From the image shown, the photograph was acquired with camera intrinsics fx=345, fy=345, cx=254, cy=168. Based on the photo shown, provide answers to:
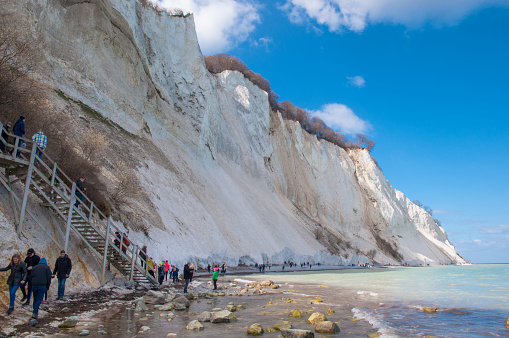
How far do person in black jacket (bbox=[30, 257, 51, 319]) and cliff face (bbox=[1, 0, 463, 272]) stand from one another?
10.8 metres

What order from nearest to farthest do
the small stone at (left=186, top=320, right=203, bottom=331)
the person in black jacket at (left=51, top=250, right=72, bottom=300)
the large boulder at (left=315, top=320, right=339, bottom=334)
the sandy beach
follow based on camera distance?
1. the sandy beach
2. the small stone at (left=186, top=320, right=203, bottom=331)
3. the large boulder at (left=315, top=320, right=339, bottom=334)
4. the person in black jacket at (left=51, top=250, right=72, bottom=300)

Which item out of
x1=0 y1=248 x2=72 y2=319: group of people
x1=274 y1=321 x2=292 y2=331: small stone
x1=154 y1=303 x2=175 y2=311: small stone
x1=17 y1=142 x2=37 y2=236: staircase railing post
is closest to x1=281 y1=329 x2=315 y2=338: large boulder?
x1=274 y1=321 x2=292 y2=331: small stone

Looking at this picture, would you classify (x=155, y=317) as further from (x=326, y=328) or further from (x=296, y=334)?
(x=326, y=328)

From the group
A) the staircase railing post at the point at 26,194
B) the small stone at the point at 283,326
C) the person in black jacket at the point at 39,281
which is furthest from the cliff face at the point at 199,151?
the small stone at the point at 283,326

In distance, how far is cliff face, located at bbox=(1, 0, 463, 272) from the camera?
2475 cm

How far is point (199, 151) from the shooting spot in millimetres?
36844

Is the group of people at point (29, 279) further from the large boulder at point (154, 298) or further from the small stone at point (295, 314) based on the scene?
the small stone at point (295, 314)

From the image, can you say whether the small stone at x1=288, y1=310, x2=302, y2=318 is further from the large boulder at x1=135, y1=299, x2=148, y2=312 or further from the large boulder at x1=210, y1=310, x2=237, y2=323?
the large boulder at x1=135, y1=299, x2=148, y2=312

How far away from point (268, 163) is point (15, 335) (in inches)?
Answer: 1868

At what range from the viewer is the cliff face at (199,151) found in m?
24.8

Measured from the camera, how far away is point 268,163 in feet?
173

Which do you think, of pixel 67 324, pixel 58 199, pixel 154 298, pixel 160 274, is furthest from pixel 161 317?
pixel 160 274

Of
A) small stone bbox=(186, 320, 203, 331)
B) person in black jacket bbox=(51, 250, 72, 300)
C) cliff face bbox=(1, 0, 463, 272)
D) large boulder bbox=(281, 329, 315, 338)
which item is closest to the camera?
large boulder bbox=(281, 329, 315, 338)

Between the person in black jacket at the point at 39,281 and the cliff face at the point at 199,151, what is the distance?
35.6ft
